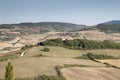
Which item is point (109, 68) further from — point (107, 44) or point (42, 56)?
point (107, 44)

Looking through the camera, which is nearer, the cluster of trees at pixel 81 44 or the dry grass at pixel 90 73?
the dry grass at pixel 90 73

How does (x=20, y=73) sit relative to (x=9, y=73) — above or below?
below

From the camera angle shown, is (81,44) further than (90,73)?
Yes

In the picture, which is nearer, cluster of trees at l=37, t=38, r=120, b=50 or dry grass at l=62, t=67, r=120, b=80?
dry grass at l=62, t=67, r=120, b=80

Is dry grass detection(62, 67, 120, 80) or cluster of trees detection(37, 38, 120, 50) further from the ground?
dry grass detection(62, 67, 120, 80)

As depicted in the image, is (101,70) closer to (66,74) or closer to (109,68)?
(109,68)

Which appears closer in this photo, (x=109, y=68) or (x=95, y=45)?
(x=109, y=68)

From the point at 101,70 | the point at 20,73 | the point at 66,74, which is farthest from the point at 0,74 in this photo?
the point at 101,70

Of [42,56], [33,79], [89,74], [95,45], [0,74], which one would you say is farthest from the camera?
[95,45]

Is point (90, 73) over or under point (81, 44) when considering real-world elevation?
over

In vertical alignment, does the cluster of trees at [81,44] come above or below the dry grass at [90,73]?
below

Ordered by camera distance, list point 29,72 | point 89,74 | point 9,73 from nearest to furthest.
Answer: point 9,73 → point 29,72 → point 89,74
